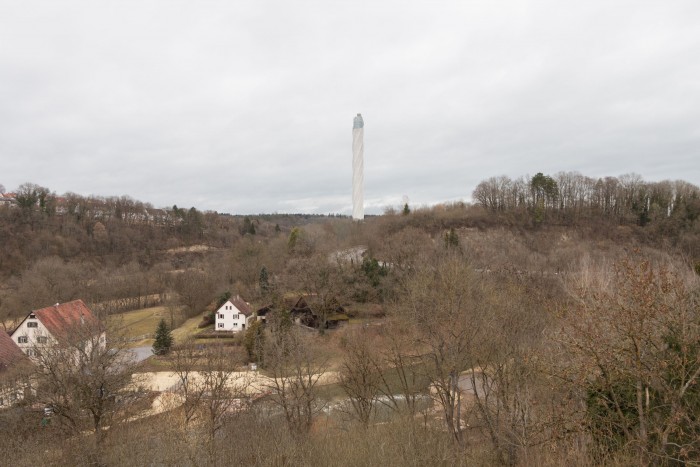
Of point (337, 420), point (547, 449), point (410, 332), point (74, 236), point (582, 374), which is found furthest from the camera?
point (74, 236)

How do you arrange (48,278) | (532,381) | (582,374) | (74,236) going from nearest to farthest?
(582,374) < (532,381) < (48,278) < (74,236)

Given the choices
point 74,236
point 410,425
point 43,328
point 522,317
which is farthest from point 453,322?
point 74,236

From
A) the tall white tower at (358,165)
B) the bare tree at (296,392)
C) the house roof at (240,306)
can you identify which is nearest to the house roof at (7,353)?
the bare tree at (296,392)

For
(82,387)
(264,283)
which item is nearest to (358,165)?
(264,283)

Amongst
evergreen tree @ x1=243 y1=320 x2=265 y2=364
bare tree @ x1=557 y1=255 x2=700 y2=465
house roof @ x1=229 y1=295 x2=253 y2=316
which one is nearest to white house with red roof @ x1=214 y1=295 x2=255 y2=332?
house roof @ x1=229 y1=295 x2=253 y2=316

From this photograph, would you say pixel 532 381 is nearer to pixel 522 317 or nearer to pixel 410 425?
pixel 522 317

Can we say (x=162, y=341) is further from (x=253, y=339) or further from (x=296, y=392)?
(x=296, y=392)

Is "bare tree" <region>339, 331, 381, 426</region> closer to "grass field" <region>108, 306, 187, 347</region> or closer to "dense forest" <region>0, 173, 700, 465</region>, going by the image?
"dense forest" <region>0, 173, 700, 465</region>
